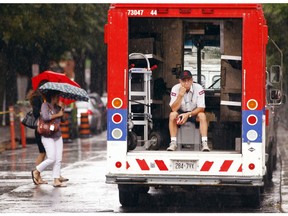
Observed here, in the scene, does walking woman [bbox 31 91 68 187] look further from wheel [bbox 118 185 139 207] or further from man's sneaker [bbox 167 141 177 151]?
man's sneaker [bbox 167 141 177 151]

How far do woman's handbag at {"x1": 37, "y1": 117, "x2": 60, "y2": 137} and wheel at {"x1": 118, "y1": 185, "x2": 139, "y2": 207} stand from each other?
3299mm

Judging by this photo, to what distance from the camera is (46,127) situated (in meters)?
17.3

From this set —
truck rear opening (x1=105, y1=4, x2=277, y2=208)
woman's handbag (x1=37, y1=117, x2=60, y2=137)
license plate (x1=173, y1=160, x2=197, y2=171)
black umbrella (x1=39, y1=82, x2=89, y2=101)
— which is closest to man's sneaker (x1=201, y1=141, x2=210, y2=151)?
truck rear opening (x1=105, y1=4, x2=277, y2=208)

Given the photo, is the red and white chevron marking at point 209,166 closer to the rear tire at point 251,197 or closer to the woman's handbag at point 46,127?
the rear tire at point 251,197

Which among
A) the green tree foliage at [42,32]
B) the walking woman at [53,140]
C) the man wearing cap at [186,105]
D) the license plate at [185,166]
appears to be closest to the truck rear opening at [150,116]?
the license plate at [185,166]

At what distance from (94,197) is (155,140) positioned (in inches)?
61.2

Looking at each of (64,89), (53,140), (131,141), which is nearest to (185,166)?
(131,141)

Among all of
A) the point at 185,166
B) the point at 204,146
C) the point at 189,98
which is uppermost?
the point at 189,98

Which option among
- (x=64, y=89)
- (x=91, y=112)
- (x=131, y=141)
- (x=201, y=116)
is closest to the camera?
(x=131, y=141)

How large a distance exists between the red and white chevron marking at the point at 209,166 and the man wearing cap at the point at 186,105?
57 centimetres

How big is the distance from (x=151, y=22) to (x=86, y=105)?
73.7 ft

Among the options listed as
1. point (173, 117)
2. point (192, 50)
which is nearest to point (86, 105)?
point (192, 50)

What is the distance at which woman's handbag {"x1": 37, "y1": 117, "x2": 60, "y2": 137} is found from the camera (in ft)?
56.6

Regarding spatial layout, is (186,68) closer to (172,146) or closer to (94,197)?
(94,197)
